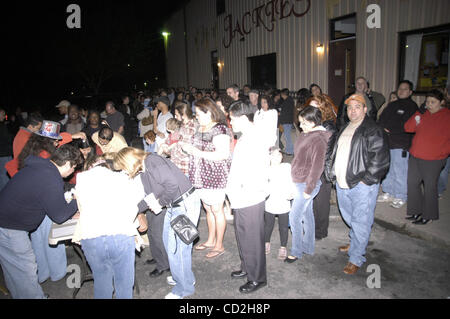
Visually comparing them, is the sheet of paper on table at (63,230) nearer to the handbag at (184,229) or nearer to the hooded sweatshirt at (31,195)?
the hooded sweatshirt at (31,195)

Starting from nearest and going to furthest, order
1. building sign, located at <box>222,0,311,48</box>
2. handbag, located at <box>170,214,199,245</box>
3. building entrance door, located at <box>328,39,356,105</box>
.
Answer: handbag, located at <box>170,214,199,245</box> → building entrance door, located at <box>328,39,356,105</box> → building sign, located at <box>222,0,311,48</box>

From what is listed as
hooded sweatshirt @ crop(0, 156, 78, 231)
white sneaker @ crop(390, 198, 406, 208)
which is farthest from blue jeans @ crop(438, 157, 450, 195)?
hooded sweatshirt @ crop(0, 156, 78, 231)

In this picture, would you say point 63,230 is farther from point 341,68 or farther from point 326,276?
point 341,68

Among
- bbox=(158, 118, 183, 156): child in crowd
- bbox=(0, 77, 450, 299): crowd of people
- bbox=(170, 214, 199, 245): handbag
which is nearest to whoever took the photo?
bbox=(0, 77, 450, 299): crowd of people

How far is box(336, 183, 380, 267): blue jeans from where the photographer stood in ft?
12.5

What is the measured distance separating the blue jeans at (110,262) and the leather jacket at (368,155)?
2.51 meters

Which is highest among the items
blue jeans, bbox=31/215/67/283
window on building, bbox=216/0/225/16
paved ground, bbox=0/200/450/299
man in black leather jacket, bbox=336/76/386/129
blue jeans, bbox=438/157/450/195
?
window on building, bbox=216/0/225/16

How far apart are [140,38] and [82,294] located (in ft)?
102

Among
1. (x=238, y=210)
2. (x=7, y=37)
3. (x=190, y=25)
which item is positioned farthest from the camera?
(x=190, y=25)

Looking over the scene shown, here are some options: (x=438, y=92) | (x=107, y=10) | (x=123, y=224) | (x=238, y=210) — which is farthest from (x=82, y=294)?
(x=107, y=10)

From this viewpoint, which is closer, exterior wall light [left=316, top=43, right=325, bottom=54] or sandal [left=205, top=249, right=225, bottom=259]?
sandal [left=205, top=249, right=225, bottom=259]

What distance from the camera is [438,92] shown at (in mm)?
4672

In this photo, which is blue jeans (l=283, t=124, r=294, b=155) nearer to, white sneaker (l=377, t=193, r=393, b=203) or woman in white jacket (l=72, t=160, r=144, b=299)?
white sneaker (l=377, t=193, r=393, b=203)
